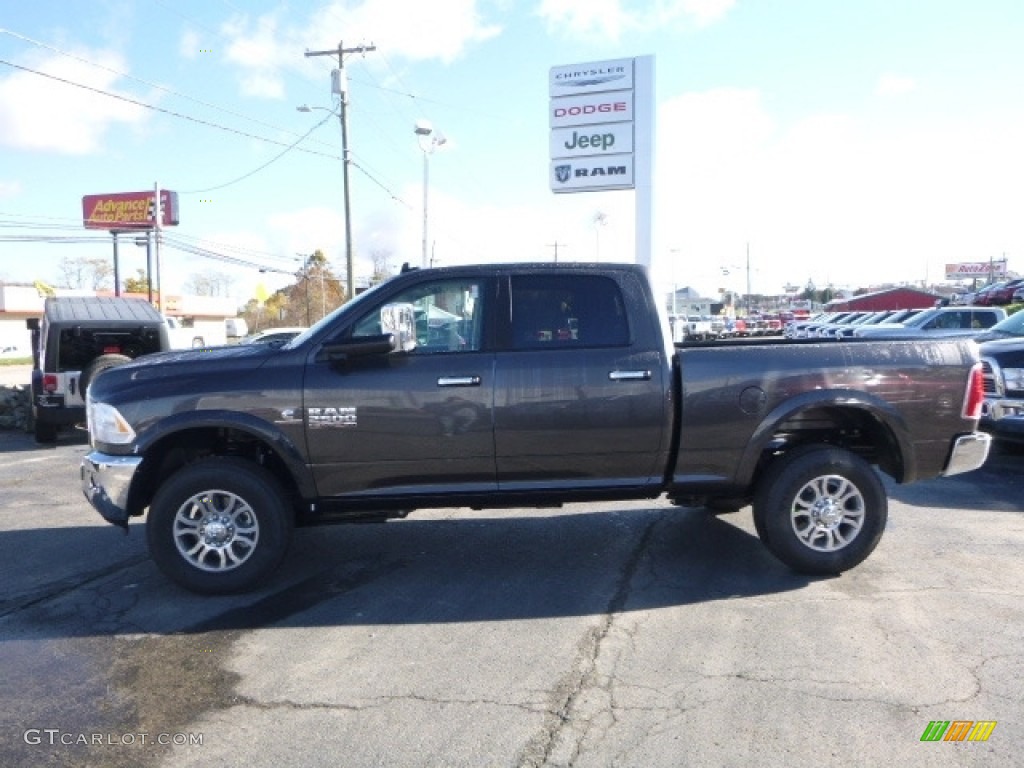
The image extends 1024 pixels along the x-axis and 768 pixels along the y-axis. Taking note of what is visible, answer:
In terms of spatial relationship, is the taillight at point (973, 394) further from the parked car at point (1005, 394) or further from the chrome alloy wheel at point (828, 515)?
the parked car at point (1005, 394)

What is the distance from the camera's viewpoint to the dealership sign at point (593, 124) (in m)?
18.5

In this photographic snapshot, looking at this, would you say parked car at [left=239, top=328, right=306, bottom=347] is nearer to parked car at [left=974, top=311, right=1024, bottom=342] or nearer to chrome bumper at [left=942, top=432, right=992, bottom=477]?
chrome bumper at [left=942, top=432, right=992, bottom=477]

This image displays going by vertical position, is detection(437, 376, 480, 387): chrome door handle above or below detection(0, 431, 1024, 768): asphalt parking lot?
above

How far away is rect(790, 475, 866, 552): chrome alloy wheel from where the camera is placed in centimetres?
528

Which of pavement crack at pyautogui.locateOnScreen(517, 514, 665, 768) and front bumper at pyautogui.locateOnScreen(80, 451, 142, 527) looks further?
front bumper at pyautogui.locateOnScreen(80, 451, 142, 527)

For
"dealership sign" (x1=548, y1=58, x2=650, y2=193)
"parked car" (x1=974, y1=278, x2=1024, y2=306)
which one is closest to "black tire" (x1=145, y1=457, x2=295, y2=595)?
"dealership sign" (x1=548, y1=58, x2=650, y2=193)

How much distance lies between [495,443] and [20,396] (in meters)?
12.3

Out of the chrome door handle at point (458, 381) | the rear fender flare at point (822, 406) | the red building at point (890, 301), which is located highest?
the red building at point (890, 301)

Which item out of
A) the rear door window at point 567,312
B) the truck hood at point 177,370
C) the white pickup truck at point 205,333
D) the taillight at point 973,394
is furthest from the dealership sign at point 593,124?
the truck hood at point 177,370

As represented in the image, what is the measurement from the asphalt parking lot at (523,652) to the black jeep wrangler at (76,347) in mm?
5735

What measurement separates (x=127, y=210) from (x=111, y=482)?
56956mm

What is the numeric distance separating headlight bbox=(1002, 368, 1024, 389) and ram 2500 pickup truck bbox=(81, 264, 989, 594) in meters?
3.56

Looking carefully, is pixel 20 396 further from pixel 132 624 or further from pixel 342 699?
pixel 342 699

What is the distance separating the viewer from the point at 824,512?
5.27m
